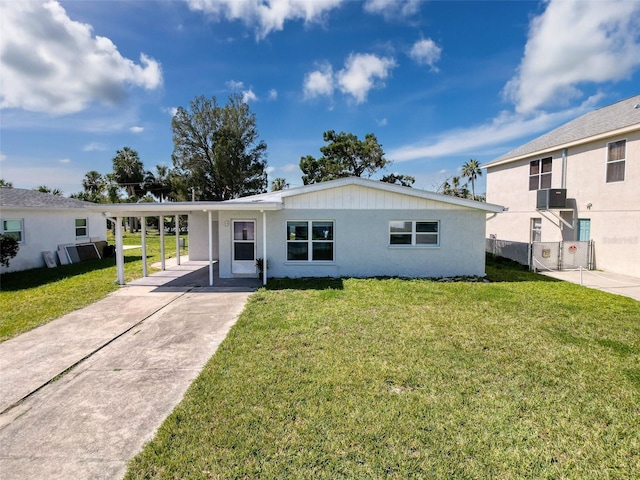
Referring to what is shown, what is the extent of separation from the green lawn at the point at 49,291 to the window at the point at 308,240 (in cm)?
565

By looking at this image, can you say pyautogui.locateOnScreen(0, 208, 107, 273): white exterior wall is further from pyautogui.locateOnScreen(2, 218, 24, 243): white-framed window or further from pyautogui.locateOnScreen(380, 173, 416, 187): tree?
pyautogui.locateOnScreen(380, 173, 416, 187): tree

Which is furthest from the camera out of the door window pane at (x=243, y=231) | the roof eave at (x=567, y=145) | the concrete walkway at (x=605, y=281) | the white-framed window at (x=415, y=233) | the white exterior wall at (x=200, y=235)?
the white exterior wall at (x=200, y=235)

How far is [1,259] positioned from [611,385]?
16.0 m

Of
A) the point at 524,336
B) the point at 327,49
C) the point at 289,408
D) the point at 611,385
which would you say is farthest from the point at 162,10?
the point at 611,385

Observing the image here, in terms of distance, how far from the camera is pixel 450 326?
6.02 meters

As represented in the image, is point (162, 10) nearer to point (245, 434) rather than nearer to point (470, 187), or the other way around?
point (245, 434)

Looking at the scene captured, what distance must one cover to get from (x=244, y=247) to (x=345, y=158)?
24022 millimetres

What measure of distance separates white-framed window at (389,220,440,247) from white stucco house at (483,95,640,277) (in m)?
6.46

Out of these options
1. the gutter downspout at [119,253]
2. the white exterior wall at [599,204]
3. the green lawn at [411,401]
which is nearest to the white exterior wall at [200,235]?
the gutter downspout at [119,253]

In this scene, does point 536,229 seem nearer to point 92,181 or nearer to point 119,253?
point 119,253

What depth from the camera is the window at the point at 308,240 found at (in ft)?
35.1

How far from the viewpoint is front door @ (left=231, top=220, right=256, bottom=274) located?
10695 mm

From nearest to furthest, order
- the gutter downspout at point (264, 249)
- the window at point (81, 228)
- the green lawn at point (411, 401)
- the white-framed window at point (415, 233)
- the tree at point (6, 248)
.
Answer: the green lawn at point (411, 401) < the gutter downspout at point (264, 249) < the tree at point (6, 248) < the white-framed window at point (415, 233) < the window at point (81, 228)

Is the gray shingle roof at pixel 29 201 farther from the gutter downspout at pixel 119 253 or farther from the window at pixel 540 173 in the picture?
the window at pixel 540 173
